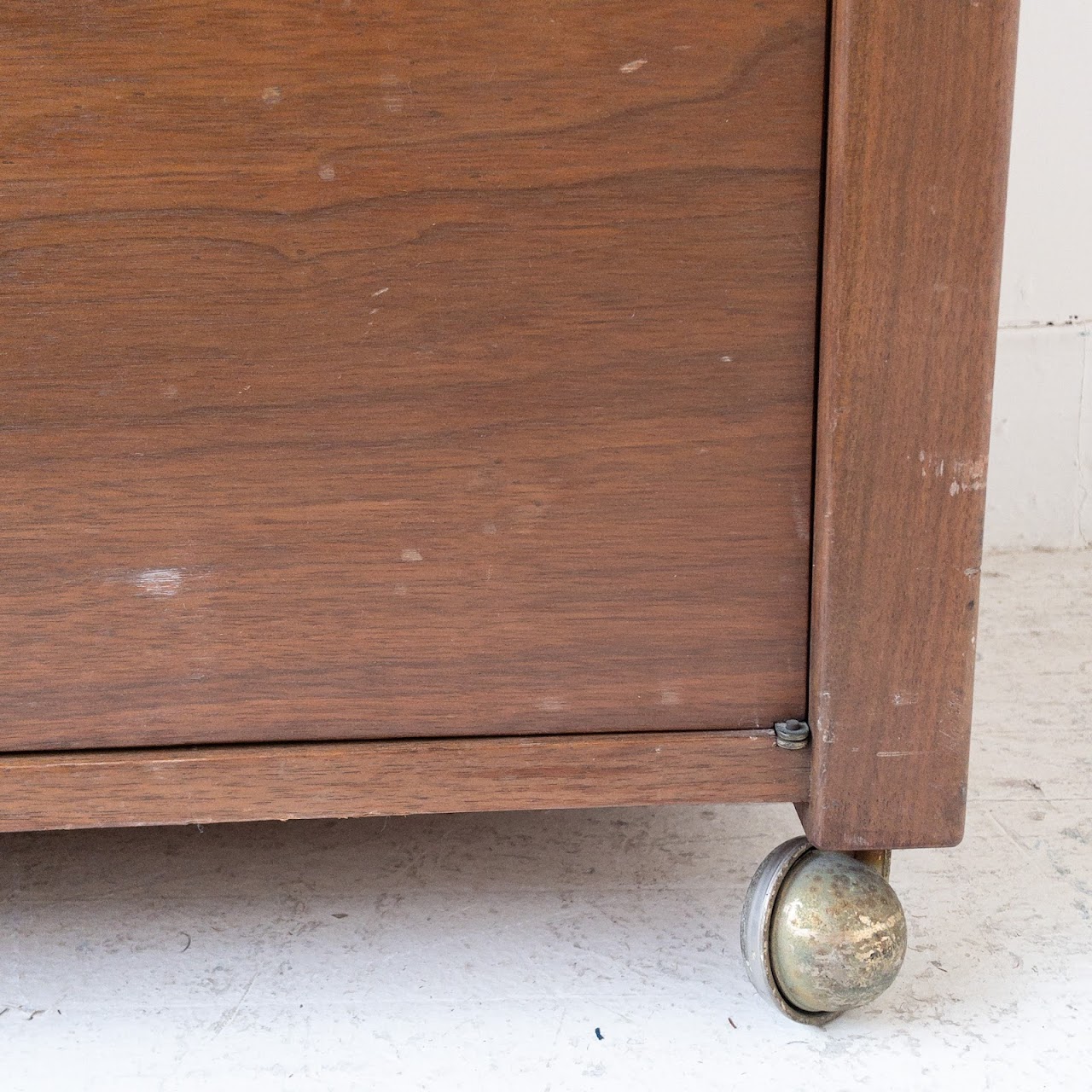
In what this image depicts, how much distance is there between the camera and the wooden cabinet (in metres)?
0.60

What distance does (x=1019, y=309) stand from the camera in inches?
66.4

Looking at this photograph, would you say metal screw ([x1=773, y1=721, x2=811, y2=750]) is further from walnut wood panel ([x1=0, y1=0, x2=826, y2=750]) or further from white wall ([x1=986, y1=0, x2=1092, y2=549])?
white wall ([x1=986, y1=0, x2=1092, y2=549])

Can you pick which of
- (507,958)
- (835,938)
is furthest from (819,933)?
(507,958)

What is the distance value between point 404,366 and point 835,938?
1.21ft

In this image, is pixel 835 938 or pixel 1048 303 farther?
pixel 1048 303

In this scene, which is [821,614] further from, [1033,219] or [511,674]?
[1033,219]

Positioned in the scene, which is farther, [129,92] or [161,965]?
[161,965]

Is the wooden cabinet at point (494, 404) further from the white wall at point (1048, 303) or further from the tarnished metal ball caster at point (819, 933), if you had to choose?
the white wall at point (1048, 303)

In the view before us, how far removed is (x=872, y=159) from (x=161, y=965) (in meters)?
0.60

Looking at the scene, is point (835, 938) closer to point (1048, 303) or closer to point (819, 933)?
point (819, 933)

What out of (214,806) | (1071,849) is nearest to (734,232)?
(214,806)

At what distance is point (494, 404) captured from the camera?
25.1 inches

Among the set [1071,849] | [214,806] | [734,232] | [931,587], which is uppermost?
[734,232]

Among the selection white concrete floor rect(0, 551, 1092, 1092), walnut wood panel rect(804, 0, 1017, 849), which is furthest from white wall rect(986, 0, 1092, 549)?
walnut wood panel rect(804, 0, 1017, 849)
